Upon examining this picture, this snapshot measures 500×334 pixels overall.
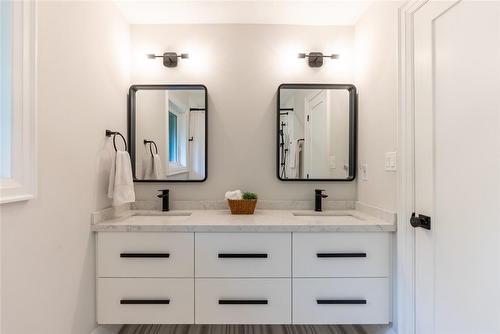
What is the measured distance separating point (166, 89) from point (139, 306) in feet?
4.98

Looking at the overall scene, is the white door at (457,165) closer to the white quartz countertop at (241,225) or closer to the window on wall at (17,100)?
the white quartz countertop at (241,225)

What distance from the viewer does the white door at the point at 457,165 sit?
0.98 m

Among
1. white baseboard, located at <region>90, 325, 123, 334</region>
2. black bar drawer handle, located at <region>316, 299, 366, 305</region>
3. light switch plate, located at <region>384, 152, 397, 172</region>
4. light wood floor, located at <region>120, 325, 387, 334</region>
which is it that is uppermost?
light switch plate, located at <region>384, 152, 397, 172</region>

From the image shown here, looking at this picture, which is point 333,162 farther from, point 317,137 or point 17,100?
point 17,100

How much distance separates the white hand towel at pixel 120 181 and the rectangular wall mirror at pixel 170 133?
1.21 feet

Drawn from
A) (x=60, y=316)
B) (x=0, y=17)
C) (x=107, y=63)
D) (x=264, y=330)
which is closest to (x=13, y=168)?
(x=0, y=17)

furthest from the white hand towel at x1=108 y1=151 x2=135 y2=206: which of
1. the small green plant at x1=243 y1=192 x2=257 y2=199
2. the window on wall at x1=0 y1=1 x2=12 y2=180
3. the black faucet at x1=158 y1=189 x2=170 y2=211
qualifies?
the small green plant at x1=243 y1=192 x2=257 y2=199

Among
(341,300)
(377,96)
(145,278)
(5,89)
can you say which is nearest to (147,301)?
(145,278)

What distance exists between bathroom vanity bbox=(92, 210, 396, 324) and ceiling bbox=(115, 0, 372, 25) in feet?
4.96

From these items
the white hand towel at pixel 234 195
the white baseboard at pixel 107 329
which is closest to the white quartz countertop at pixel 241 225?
the white hand towel at pixel 234 195

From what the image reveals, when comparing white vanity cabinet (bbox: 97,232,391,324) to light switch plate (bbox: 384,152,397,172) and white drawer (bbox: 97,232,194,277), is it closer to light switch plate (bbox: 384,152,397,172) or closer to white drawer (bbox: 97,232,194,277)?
white drawer (bbox: 97,232,194,277)

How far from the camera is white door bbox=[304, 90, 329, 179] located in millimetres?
2045

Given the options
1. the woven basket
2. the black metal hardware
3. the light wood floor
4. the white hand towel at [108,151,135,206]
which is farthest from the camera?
the woven basket

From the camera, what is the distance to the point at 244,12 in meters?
1.94
